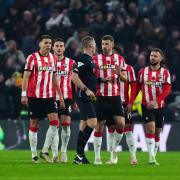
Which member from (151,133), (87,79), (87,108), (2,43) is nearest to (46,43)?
(87,79)

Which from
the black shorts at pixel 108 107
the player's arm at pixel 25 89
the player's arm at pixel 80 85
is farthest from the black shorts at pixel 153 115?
the player's arm at pixel 25 89

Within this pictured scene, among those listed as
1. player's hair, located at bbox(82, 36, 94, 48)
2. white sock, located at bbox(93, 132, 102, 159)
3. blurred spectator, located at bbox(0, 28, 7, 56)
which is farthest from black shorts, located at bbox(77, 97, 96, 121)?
blurred spectator, located at bbox(0, 28, 7, 56)

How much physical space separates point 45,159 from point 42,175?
349 cm

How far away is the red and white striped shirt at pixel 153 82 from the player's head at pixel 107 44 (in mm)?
979

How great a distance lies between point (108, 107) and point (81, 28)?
34.0ft

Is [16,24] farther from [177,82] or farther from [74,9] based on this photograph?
[177,82]

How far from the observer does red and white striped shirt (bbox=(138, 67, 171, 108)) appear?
17.9 m

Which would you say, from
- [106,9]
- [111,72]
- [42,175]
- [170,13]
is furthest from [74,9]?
[42,175]

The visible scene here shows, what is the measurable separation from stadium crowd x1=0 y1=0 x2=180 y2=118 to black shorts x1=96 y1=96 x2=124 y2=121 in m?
7.64

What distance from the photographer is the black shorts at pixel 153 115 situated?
692 inches

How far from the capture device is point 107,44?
56.4 feet

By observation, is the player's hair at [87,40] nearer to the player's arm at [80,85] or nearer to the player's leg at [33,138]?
the player's arm at [80,85]

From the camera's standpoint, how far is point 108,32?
27.1m

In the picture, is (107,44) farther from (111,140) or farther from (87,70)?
(111,140)
